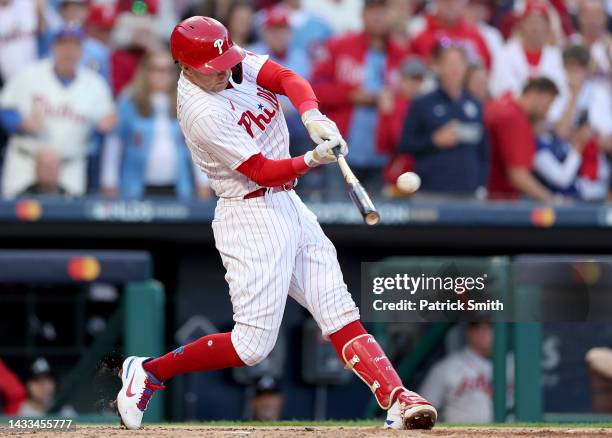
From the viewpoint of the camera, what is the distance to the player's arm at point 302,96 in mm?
4270

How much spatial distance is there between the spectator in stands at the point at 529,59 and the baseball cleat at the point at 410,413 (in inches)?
164

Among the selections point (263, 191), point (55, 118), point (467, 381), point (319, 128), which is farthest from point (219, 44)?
point (55, 118)

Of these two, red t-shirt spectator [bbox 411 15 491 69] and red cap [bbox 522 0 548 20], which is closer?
red t-shirt spectator [bbox 411 15 491 69]

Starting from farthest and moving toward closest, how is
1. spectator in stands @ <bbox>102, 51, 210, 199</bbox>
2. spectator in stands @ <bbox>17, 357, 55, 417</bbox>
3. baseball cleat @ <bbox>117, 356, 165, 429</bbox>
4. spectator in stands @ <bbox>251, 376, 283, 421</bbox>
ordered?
spectator in stands @ <bbox>102, 51, 210, 199</bbox> → spectator in stands @ <bbox>251, 376, 283, 421</bbox> → spectator in stands @ <bbox>17, 357, 55, 417</bbox> → baseball cleat @ <bbox>117, 356, 165, 429</bbox>

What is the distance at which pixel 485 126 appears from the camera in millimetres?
7750

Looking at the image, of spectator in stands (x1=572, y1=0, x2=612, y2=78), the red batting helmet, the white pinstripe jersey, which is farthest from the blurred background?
the red batting helmet

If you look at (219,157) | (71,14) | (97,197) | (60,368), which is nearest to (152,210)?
(97,197)

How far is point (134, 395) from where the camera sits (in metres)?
4.71

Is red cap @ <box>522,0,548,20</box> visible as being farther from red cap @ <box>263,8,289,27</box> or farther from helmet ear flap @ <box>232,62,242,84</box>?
helmet ear flap @ <box>232,62,242,84</box>

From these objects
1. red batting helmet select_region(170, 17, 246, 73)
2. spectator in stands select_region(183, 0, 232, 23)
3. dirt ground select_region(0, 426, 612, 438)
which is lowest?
dirt ground select_region(0, 426, 612, 438)

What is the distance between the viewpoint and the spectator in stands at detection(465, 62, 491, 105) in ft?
25.9

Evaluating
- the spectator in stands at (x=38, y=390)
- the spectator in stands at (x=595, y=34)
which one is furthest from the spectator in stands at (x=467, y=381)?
the spectator in stands at (x=595, y=34)

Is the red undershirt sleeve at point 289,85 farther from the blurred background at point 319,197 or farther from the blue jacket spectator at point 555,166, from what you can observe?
the blue jacket spectator at point 555,166

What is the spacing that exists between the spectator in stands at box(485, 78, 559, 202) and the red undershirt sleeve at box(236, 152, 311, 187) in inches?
144
